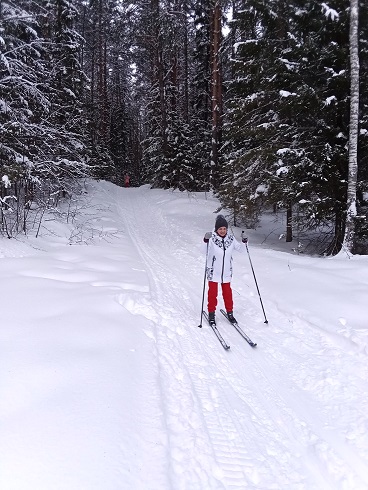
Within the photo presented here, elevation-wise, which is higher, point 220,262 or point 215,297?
point 220,262

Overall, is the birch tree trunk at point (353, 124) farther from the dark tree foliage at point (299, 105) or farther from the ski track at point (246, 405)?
the ski track at point (246, 405)

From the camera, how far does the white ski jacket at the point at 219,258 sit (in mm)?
6312

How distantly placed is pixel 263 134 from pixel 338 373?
8061mm

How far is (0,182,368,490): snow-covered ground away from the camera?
112 inches

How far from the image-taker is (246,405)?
3859 mm

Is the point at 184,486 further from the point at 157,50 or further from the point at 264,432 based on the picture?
the point at 157,50

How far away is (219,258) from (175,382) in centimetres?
268

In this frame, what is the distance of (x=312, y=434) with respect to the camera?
3500mm

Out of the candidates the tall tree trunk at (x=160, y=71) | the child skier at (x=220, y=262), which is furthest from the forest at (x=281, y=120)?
the tall tree trunk at (x=160, y=71)

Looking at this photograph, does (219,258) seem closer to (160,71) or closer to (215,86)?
(215,86)

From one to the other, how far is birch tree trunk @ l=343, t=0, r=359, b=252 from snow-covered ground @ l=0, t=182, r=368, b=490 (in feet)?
3.70

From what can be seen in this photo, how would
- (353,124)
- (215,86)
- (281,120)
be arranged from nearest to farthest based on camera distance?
(353,124)
(281,120)
(215,86)

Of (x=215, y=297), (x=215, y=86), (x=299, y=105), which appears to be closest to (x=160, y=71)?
(x=215, y=86)

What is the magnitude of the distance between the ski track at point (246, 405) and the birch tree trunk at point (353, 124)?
12.4 ft
